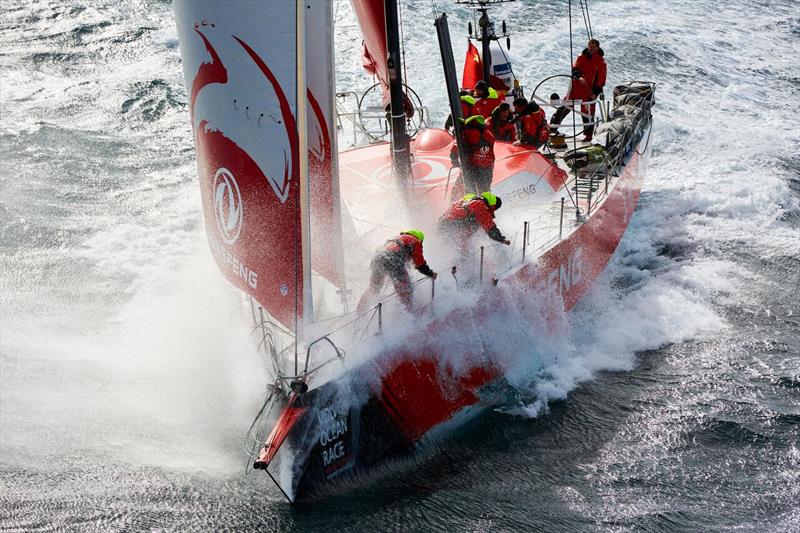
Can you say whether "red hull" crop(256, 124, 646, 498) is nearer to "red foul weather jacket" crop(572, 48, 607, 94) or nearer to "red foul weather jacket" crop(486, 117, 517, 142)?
"red foul weather jacket" crop(486, 117, 517, 142)

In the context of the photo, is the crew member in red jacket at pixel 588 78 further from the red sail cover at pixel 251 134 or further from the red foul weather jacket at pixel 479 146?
the red sail cover at pixel 251 134

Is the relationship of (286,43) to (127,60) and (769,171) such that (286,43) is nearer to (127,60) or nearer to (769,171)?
(769,171)

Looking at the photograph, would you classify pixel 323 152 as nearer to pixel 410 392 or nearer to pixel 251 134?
pixel 251 134

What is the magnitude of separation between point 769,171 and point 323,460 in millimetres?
9404

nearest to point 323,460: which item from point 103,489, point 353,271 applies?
point 103,489

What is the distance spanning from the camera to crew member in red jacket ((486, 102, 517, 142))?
950 centimetres

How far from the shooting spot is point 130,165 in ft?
41.1

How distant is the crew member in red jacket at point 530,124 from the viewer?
952cm

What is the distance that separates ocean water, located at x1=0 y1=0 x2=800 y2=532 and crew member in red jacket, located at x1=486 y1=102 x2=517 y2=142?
1.98 meters

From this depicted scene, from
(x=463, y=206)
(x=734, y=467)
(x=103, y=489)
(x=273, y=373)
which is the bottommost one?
(x=734, y=467)

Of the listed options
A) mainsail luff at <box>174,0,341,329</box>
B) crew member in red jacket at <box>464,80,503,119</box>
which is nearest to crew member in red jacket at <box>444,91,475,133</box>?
crew member in red jacket at <box>464,80,503,119</box>

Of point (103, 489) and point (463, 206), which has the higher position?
point (463, 206)

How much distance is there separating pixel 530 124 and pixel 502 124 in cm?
31

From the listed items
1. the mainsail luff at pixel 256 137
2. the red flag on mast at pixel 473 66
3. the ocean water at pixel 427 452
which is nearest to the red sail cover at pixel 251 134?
the mainsail luff at pixel 256 137
